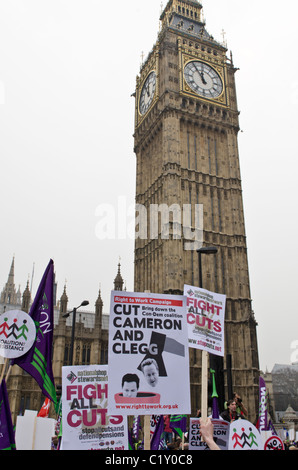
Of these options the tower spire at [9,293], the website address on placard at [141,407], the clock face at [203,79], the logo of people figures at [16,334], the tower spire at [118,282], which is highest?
→ the clock face at [203,79]

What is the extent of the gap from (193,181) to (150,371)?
35.9m

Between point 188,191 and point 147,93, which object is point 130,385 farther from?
point 147,93

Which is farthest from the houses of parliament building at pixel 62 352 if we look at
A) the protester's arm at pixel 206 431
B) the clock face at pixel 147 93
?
the protester's arm at pixel 206 431

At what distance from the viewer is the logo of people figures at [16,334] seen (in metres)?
6.54

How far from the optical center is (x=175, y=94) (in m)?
42.7

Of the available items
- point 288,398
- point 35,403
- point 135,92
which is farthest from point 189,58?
point 288,398

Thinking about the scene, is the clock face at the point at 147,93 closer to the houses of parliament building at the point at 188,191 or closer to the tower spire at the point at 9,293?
the houses of parliament building at the point at 188,191

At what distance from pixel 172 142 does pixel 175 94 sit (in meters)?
5.67

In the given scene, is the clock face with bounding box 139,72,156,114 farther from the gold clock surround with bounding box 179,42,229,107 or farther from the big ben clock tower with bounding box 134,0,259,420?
the gold clock surround with bounding box 179,42,229,107

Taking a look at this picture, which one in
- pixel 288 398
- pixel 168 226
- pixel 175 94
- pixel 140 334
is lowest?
pixel 288 398

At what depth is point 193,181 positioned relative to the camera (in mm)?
40938

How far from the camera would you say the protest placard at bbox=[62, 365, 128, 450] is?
21.0 ft

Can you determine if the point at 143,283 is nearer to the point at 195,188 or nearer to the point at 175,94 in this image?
the point at 195,188
